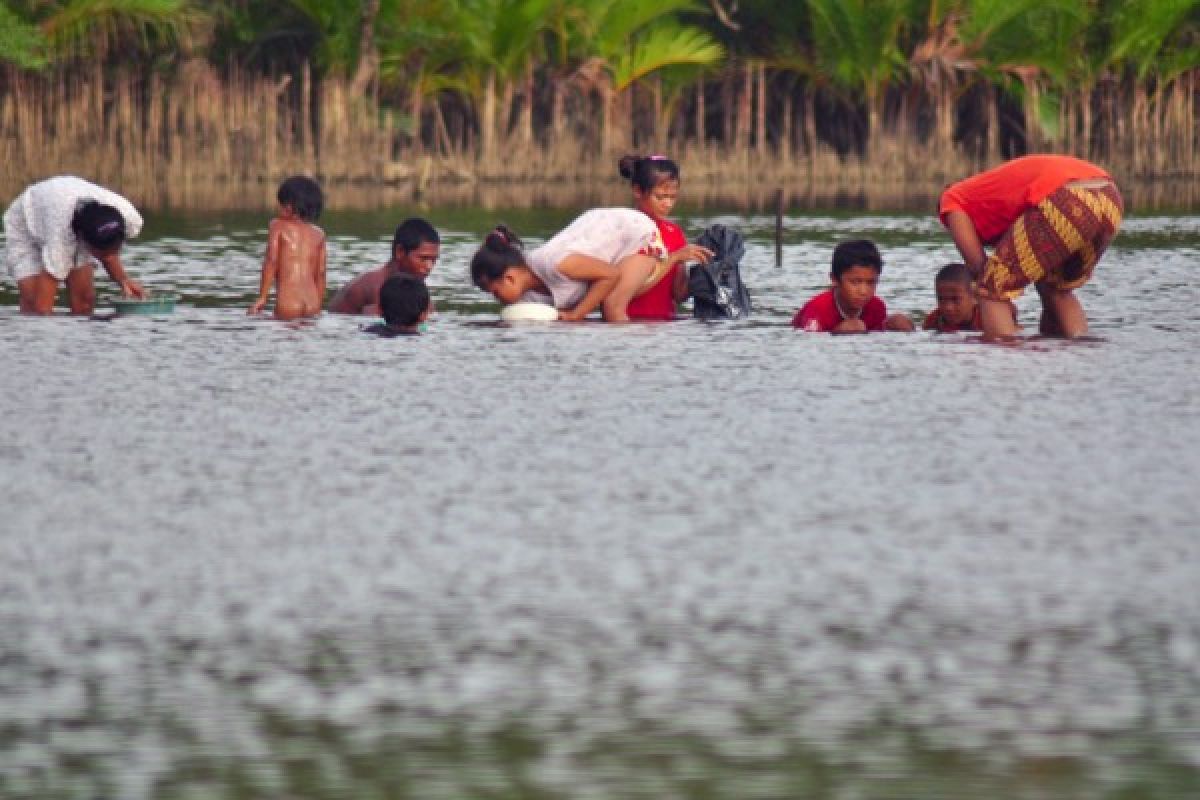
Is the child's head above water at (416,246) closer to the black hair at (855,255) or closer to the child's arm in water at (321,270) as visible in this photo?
the child's arm in water at (321,270)

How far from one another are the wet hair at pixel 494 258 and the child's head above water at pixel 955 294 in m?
2.03

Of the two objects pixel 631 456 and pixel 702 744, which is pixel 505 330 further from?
pixel 702 744

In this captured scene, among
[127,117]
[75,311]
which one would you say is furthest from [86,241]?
[127,117]

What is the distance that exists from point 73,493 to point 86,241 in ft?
→ 20.9

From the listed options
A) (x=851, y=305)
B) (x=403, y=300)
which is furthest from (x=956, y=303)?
(x=403, y=300)

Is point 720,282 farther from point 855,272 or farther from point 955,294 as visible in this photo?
point 955,294

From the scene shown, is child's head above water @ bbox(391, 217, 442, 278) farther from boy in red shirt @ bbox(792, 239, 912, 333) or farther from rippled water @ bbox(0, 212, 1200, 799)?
boy in red shirt @ bbox(792, 239, 912, 333)

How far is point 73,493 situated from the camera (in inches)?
299

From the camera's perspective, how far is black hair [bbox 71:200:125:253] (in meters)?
13.6

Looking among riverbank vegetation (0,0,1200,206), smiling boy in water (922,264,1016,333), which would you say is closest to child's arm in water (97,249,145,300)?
smiling boy in water (922,264,1016,333)

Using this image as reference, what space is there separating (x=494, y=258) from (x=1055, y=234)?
2.75m

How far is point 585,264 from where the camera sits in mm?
13148

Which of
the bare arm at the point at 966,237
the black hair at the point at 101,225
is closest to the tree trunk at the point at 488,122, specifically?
the black hair at the point at 101,225

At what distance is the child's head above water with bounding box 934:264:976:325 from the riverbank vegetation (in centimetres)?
1985
